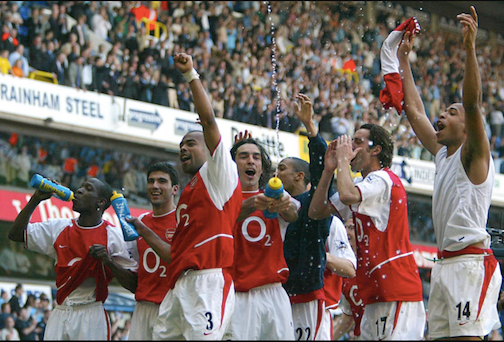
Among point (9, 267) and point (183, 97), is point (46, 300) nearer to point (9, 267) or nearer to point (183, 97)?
point (9, 267)

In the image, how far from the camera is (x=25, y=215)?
24.5 feet

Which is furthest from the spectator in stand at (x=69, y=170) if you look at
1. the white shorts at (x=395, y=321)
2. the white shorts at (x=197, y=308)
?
the white shorts at (x=395, y=321)

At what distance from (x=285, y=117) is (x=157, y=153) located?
4.04 metres

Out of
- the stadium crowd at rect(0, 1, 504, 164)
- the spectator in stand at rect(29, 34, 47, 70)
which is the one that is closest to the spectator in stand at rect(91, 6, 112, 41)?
the stadium crowd at rect(0, 1, 504, 164)

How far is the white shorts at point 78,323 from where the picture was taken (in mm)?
7344

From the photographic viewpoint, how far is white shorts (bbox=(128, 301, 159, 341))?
7082 mm

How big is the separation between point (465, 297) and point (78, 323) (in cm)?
366

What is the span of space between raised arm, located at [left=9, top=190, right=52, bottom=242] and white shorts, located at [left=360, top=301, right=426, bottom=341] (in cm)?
331

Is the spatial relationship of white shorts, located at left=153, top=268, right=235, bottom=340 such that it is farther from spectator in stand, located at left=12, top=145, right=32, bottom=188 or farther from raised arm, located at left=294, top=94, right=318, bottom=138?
spectator in stand, located at left=12, top=145, right=32, bottom=188

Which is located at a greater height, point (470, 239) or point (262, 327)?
point (470, 239)

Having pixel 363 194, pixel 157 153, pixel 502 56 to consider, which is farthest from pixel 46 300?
pixel 502 56

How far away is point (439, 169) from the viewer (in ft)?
20.8

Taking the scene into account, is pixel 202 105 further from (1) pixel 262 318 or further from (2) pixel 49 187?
(2) pixel 49 187

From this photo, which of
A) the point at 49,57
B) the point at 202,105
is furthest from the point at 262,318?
the point at 49,57
